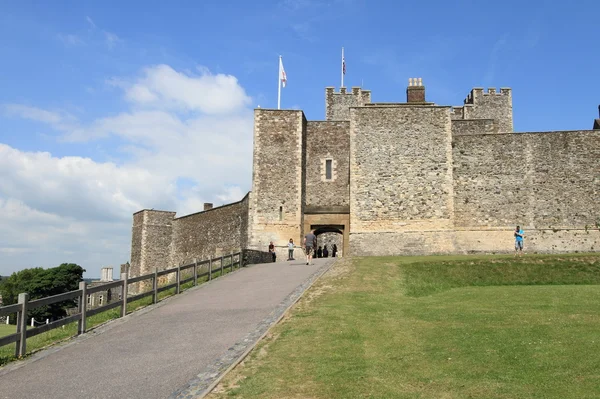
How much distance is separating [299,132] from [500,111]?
19768 millimetres

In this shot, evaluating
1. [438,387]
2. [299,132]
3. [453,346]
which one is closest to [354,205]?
[299,132]

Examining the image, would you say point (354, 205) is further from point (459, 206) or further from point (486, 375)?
point (486, 375)

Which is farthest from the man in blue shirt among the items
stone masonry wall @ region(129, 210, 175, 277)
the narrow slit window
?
stone masonry wall @ region(129, 210, 175, 277)

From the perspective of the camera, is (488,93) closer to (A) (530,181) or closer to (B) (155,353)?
(A) (530,181)

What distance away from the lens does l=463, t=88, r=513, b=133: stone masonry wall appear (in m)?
43.4

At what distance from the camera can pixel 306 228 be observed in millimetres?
32250

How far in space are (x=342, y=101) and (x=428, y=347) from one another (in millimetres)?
36539

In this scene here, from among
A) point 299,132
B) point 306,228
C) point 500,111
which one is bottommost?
point 306,228

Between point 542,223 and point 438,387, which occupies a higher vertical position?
point 542,223

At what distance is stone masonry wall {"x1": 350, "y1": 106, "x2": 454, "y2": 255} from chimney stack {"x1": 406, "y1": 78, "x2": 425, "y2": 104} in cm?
160

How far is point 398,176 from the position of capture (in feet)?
99.1

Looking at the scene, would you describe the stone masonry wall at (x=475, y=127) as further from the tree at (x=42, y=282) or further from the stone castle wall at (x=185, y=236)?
the tree at (x=42, y=282)

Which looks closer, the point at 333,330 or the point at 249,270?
the point at 333,330

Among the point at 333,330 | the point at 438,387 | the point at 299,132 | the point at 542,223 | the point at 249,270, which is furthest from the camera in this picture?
the point at 299,132
